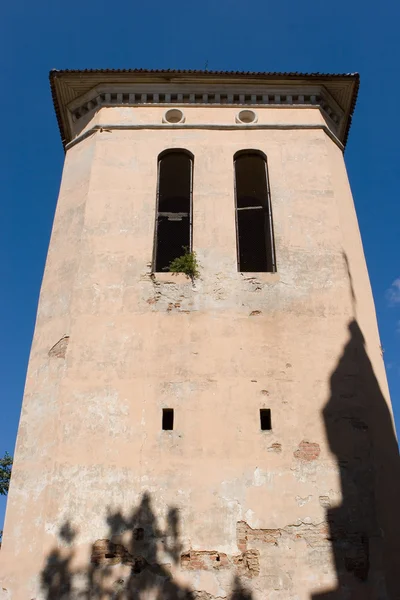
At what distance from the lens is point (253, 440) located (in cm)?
788

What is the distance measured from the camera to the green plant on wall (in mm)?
9406

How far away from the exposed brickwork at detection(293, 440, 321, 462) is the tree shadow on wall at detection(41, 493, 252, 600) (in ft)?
5.43

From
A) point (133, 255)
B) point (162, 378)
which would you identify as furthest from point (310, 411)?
point (133, 255)

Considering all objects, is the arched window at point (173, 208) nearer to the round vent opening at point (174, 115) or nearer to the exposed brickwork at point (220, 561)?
the round vent opening at point (174, 115)

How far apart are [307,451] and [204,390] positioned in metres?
1.52

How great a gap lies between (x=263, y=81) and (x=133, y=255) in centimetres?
503

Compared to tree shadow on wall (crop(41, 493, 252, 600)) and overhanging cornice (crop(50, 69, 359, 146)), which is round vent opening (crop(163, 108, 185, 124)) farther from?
tree shadow on wall (crop(41, 493, 252, 600))

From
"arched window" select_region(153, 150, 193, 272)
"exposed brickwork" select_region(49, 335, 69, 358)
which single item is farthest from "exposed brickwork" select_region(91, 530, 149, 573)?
"arched window" select_region(153, 150, 193, 272)

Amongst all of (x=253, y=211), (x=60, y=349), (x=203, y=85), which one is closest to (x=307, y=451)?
(x=60, y=349)

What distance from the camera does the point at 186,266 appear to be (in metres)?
9.43

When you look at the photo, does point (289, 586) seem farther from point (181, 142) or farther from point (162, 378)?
point (181, 142)

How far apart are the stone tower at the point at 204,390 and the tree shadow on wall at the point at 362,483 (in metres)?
0.02

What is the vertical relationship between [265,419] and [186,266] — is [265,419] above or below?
below

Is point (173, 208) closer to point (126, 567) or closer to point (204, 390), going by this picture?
point (204, 390)
